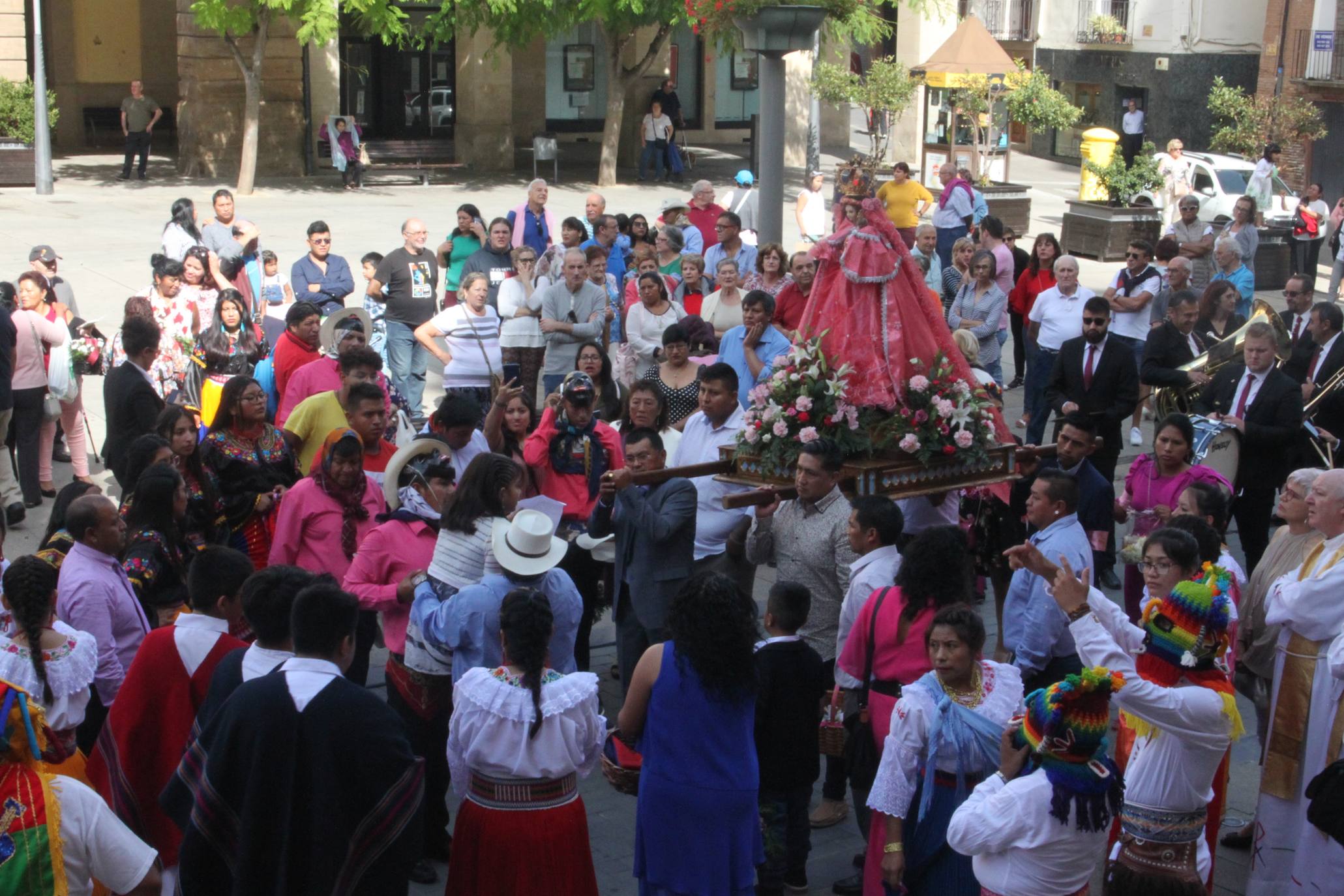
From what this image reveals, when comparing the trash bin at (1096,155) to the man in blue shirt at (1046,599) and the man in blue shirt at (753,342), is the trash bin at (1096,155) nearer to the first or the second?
the man in blue shirt at (753,342)

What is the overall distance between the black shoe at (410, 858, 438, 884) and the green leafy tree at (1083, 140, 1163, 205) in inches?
744

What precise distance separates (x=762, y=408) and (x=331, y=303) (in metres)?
6.44

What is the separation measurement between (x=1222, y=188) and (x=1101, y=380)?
59.3 feet

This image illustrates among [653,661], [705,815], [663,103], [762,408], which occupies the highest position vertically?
[663,103]

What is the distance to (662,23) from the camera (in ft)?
93.2

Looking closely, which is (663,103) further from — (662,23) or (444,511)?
(444,511)

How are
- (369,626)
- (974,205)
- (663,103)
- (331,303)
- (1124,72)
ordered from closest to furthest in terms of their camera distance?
(369,626) < (331,303) < (974,205) < (663,103) < (1124,72)

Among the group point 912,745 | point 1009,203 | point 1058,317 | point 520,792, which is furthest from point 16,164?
point 912,745

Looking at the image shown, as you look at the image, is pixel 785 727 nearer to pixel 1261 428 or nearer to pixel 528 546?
pixel 528 546

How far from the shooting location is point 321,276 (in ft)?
40.6

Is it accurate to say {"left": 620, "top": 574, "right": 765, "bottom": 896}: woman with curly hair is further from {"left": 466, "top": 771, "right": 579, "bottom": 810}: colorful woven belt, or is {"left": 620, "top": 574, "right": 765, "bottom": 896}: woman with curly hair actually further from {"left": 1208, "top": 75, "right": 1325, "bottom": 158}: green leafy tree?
{"left": 1208, "top": 75, "right": 1325, "bottom": 158}: green leafy tree

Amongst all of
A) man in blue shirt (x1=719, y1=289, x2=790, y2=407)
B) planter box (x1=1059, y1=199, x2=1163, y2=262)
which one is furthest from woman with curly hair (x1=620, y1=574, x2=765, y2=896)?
planter box (x1=1059, y1=199, x2=1163, y2=262)

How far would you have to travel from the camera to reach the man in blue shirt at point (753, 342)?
9.50 m

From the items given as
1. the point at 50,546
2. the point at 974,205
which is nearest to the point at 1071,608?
the point at 50,546
